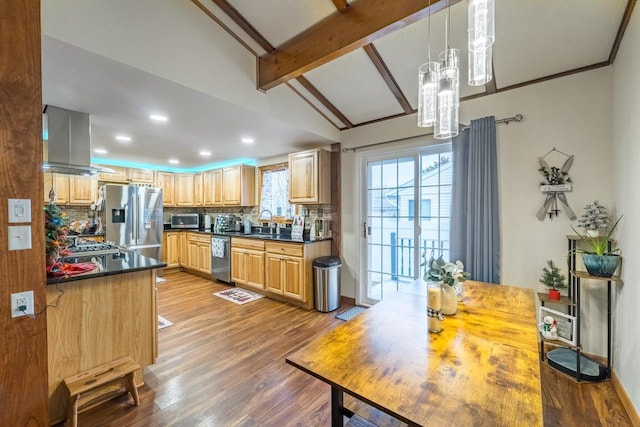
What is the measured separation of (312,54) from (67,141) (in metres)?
2.49

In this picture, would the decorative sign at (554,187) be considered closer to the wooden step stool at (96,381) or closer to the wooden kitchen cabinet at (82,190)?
the wooden step stool at (96,381)

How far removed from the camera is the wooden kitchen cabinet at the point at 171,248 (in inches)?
223

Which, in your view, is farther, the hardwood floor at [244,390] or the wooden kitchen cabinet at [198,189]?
the wooden kitchen cabinet at [198,189]

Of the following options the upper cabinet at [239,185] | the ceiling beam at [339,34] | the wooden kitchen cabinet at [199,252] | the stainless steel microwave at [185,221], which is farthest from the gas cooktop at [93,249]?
the stainless steel microwave at [185,221]

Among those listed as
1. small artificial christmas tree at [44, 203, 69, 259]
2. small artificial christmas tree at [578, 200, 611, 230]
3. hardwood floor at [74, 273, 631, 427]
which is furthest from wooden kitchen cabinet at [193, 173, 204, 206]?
small artificial christmas tree at [578, 200, 611, 230]

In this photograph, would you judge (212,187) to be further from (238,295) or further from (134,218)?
(238,295)

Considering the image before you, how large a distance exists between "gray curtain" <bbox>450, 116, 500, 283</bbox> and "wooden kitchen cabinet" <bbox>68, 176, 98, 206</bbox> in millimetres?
6008

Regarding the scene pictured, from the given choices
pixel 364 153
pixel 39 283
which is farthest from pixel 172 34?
pixel 364 153

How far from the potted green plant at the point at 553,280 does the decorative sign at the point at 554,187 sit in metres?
0.45

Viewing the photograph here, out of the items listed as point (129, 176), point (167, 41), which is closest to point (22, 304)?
point (167, 41)

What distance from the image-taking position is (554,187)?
2424mm

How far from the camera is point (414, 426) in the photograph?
776 mm

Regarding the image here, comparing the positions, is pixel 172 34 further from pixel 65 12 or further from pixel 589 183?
pixel 589 183

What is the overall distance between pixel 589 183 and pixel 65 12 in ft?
13.1
